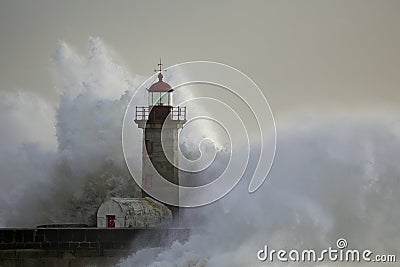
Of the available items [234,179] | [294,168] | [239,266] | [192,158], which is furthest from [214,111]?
[239,266]

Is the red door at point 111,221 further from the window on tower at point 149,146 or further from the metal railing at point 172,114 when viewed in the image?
the metal railing at point 172,114

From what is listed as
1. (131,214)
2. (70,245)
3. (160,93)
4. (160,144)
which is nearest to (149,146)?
(160,144)

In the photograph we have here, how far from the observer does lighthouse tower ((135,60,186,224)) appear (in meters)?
26.6

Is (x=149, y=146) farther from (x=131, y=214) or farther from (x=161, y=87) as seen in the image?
(x=131, y=214)

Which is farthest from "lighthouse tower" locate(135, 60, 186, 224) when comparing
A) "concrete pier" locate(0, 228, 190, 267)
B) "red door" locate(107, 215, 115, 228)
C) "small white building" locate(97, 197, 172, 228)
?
"concrete pier" locate(0, 228, 190, 267)

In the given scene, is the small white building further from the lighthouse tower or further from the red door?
the lighthouse tower

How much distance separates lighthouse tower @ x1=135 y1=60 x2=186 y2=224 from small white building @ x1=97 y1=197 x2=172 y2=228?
0.53 m

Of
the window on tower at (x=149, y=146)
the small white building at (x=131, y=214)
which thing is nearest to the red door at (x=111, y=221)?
the small white building at (x=131, y=214)

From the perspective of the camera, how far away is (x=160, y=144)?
26.7m

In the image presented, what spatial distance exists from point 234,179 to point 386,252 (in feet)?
16.6

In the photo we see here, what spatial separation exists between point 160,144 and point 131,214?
6.25 ft

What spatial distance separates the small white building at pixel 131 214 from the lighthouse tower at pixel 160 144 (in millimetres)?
531

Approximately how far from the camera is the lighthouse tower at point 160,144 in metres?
26.6

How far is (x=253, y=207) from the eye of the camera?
22766 millimetres
